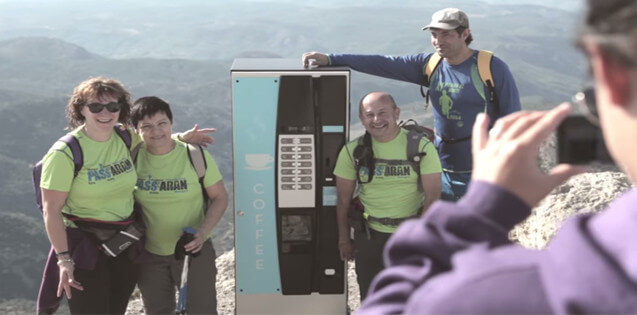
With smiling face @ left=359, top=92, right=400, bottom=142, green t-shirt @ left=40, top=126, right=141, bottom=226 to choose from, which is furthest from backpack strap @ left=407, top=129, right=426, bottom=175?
green t-shirt @ left=40, top=126, right=141, bottom=226

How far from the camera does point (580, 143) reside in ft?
4.37

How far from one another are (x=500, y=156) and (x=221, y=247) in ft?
320

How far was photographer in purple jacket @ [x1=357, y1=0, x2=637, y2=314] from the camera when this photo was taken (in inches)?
33.5

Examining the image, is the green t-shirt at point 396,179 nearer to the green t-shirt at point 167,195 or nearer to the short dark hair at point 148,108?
the green t-shirt at point 167,195

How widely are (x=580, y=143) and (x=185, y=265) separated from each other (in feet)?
14.6

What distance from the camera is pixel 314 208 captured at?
602cm

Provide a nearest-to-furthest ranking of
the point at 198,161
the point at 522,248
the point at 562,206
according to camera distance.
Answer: the point at 522,248
the point at 198,161
the point at 562,206

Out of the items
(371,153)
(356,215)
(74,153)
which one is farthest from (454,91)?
(74,153)

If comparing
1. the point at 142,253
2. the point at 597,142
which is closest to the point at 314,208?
the point at 142,253

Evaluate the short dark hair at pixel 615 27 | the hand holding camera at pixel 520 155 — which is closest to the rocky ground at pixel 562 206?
the hand holding camera at pixel 520 155

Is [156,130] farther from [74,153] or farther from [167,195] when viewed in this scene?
[74,153]

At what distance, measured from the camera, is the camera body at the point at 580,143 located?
1317mm

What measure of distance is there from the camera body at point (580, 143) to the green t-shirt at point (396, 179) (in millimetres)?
4138

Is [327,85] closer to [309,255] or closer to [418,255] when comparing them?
[309,255]
